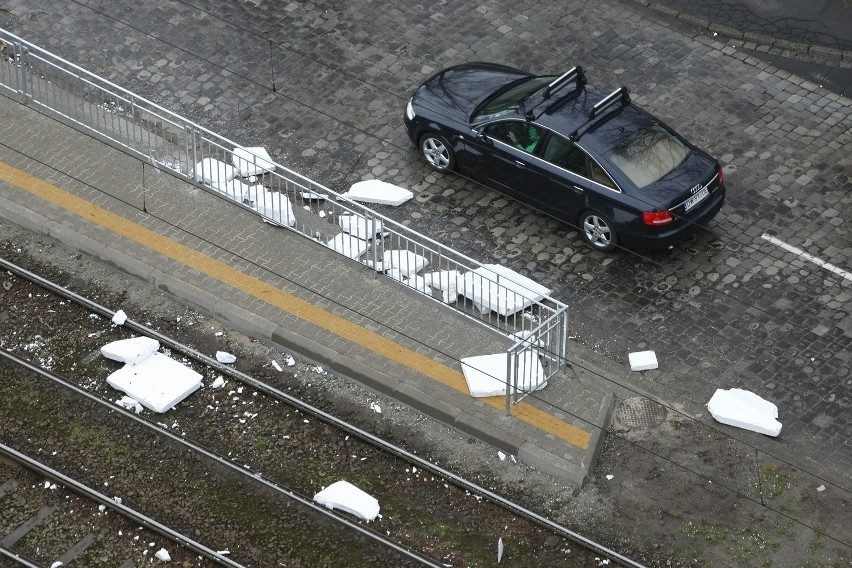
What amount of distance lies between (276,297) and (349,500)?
3123 mm

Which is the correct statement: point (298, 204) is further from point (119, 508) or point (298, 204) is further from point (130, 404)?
point (119, 508)

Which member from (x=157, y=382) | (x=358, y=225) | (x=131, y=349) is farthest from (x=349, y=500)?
(x=358, y=225)

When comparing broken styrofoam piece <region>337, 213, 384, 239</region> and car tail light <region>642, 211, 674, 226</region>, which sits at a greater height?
car tail light <region>642, 211, 674, 226</region>

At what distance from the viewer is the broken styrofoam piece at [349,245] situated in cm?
1795

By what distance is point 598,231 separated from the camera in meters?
18.4

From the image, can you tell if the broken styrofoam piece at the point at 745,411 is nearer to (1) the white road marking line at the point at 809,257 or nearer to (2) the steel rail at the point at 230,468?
(1) the white road marking line at the point at 809,257

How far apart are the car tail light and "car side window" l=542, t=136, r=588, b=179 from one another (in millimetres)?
849

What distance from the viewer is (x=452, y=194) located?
19312mm

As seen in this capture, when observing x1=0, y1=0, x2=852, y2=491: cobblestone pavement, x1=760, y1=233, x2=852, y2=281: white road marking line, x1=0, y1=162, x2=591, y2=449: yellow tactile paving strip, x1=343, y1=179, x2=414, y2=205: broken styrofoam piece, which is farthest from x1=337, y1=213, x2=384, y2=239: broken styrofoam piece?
x1=760, y1=233, x2=852, y2=281: white road marking line

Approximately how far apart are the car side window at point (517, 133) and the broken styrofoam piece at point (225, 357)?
14.0ft

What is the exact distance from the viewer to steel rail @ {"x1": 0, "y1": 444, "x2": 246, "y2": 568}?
48.2 ft

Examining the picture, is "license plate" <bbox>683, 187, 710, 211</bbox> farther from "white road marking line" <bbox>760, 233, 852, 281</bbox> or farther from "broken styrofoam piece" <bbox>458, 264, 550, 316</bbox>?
"broken styrofoam piece" <bbox>458, 264, 550, 316</bbox>

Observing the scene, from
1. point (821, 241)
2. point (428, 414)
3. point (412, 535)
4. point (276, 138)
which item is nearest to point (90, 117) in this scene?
point (276, 138)

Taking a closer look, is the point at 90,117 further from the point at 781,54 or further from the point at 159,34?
the point at 781,54
